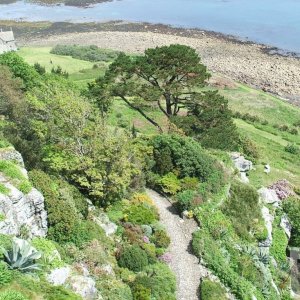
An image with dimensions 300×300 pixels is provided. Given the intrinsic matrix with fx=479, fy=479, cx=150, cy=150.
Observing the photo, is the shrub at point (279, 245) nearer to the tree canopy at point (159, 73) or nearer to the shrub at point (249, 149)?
the shrub at point (249, 149)

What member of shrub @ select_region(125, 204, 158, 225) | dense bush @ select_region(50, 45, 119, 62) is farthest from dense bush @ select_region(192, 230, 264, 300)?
dense bush @ select_region(50, 45, 119, 62)

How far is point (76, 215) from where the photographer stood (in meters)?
26.9

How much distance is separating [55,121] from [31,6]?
4870 inches

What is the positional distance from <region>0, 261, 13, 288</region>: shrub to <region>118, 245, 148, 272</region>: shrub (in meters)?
9.61

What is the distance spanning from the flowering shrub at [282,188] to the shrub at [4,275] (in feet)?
90.2

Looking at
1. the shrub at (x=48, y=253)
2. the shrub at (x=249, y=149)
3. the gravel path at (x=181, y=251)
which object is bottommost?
the shrub at (x=249, y=149)

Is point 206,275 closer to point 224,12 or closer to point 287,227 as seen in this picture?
point 287,227

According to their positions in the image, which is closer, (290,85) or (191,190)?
(191,190)

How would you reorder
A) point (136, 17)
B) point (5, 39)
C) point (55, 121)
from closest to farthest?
1. point (55, 121)
2. point (5, 39)
3. point (136, 17)

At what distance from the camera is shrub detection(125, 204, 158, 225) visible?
1215 inches

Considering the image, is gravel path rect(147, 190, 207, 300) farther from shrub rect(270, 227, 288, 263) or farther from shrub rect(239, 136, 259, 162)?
shrub rect(239, 136, 259, 162)

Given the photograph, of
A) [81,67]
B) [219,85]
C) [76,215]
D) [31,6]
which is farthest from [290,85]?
[31,6]

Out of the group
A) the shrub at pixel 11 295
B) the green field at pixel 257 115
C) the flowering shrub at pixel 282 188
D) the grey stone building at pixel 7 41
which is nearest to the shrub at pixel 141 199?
the green field at pixel 257 115

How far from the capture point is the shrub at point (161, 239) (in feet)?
96.2
